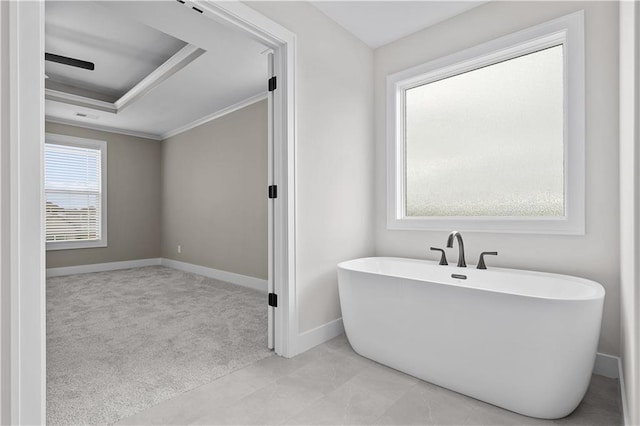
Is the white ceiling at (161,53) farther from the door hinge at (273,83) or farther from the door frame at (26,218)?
the door frame at (26,218)

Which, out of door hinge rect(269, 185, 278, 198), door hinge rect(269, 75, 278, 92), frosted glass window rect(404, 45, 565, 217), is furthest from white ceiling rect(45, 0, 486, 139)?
door hinge rect(269, 185, 278, 198)

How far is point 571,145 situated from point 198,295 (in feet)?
12.7

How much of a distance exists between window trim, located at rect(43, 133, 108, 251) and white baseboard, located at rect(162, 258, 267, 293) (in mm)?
1141

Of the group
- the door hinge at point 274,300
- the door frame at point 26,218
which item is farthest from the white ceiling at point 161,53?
the door hinge at point 274,300

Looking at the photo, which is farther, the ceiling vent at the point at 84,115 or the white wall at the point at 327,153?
the ceiling vent at the point at 84,115

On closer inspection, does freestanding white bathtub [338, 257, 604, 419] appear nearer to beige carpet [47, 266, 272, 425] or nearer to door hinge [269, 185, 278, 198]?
door hinge [269, 185, 278, 198]

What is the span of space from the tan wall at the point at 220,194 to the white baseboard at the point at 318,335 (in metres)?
1.71

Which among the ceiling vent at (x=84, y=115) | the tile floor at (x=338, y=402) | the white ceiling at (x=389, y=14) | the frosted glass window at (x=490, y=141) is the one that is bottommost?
the tile floor at (x=338, y=402)

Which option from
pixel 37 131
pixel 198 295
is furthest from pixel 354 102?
pixel 198 295

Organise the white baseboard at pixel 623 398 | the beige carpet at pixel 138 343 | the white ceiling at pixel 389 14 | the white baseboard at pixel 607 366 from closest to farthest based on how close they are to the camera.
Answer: the white baseboard at pixel 623 398 → the beige carpet at pixel 138 343 → the white baseboard at pixel 607 366 → the white ceiling at pixel 389 14

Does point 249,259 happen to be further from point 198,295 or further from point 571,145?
point 571,145

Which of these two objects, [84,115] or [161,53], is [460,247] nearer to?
[161,53]

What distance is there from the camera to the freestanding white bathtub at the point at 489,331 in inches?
58.0

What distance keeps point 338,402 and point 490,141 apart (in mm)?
2178
